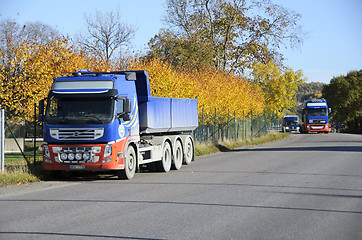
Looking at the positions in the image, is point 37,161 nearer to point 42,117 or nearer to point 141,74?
point 42,117

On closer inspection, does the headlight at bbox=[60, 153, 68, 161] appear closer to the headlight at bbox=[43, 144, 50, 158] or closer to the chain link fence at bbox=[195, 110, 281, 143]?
the headlight at bbox=[43, 144, 50, 158]

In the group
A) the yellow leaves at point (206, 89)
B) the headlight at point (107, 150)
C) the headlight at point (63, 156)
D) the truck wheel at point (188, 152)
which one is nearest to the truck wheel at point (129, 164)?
the headlight at point (107, 150)

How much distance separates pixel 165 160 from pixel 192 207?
30.2 ft

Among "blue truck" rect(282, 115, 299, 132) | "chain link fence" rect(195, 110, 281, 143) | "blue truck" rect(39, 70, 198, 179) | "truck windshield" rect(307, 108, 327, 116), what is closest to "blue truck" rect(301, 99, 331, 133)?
"truck windshield" rect(307, 108, 327, 116)

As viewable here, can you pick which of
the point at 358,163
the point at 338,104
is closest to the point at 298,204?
the point at 358,163

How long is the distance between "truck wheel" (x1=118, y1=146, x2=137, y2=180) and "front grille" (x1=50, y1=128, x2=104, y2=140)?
1.28 meters

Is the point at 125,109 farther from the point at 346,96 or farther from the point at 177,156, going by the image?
the point at 346,96

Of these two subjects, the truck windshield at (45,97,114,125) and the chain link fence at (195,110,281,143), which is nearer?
the truck windshield at (45,97,114,125)

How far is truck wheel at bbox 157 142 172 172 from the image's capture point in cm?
1976

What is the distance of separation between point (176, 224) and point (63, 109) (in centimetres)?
851

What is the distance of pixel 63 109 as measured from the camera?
16.6 meters

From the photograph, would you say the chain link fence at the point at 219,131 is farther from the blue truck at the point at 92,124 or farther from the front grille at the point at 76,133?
the front grille at the point at 76,133

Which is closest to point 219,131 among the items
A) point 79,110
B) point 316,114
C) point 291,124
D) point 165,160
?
point 165,160

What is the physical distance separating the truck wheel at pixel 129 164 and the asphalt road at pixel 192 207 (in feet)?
1.30
